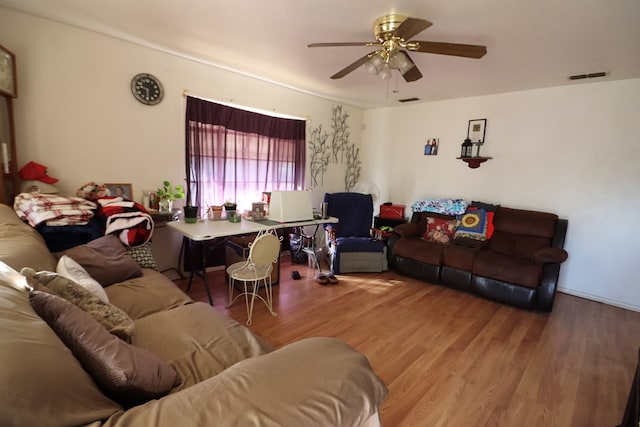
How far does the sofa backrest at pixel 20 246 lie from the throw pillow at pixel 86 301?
1.22 feet

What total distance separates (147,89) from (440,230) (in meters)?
3.63

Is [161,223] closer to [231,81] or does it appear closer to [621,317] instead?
[231,81]

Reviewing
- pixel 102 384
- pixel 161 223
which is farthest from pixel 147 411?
pixel 161 223

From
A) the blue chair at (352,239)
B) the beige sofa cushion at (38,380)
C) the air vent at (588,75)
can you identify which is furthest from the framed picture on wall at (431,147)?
the beige sofa cushion at (38,380)

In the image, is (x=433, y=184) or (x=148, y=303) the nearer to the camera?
(x=148, y=303)

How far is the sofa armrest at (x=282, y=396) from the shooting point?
708 millimetres

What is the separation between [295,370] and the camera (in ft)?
2.84

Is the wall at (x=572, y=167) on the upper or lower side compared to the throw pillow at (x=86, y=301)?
upper

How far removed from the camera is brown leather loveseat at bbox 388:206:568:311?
9.53 ft

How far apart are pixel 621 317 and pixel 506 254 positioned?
114 cm

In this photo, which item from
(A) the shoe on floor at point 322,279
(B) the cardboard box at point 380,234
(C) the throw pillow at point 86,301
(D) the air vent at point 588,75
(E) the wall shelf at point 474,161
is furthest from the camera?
(B) the cardboard box at point 380,234

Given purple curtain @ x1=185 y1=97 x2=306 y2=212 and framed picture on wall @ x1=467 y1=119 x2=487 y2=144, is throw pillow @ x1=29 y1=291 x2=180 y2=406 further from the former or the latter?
framed picture on wall @ x1=467 y1=119 x2=487 y2=144

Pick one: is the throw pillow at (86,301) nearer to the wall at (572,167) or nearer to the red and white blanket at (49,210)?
the red and white blanket at (49,210)

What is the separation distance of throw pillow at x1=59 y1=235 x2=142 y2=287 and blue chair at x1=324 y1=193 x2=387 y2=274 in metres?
2.24
